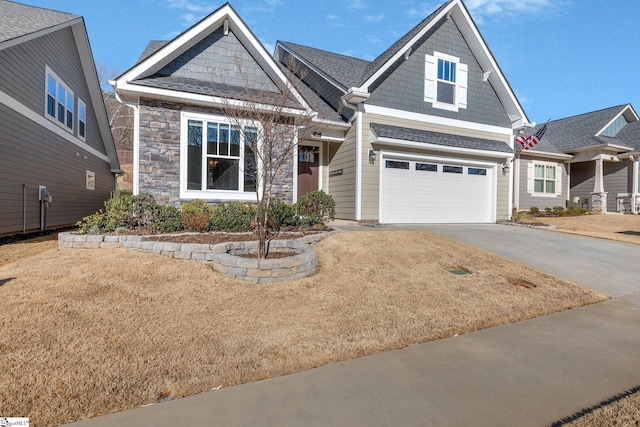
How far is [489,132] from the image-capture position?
1309 centimetres

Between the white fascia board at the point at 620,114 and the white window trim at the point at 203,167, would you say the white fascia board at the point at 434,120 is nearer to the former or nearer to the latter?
the white window trim at the point at 203,167

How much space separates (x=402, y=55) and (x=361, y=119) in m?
2.78

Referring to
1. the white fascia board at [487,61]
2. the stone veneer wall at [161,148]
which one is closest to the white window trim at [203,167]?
the stone veneer wall at [161,148]

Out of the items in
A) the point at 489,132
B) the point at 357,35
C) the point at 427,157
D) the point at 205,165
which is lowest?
the point at 205,165

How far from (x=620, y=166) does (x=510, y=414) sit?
22.2 meters

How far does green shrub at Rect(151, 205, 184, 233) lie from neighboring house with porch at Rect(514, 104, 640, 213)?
15589mm

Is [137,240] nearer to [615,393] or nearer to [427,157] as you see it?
[615,393]

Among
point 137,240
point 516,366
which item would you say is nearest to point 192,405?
point 516,366

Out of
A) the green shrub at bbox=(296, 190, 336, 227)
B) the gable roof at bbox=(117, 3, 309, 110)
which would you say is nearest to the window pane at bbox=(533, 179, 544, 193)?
the green shrub at bbox=(296, 190, 336, 227)

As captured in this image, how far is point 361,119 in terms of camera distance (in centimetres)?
1081

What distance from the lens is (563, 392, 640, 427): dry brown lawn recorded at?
2170mm

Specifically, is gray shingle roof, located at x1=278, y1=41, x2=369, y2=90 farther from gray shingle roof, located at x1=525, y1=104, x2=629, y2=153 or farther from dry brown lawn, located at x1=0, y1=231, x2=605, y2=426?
gray shingle roof, located at x1=525, y1=104, x2=629, y2=153

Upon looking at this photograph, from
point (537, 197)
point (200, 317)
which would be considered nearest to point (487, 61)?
point (537, 197)

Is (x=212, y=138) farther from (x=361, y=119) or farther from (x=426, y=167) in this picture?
(x=426, y=167)
